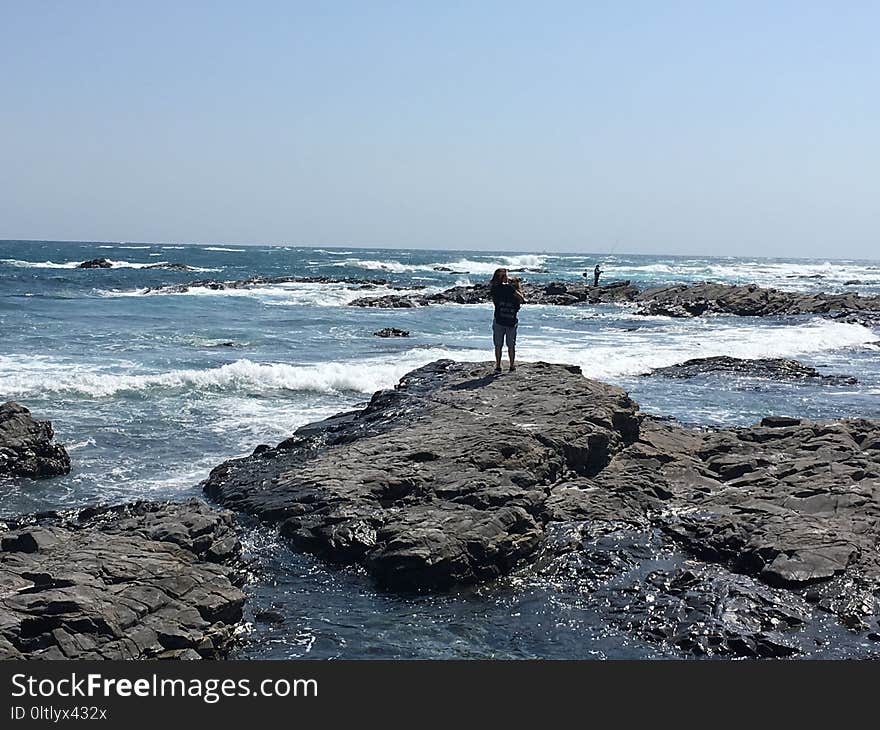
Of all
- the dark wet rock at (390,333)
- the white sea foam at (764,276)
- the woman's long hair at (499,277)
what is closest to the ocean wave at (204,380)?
the woman's long hair at (499,277)

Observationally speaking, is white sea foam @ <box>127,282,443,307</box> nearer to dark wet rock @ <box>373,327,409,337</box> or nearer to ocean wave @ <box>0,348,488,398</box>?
dark wet rock @ <box>373,327,409,337</box>

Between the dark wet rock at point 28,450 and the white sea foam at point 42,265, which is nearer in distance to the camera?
the dark wet rock at point 28,450

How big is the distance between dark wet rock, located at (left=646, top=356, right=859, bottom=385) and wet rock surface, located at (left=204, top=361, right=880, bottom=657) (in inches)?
334

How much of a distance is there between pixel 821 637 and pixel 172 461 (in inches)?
348

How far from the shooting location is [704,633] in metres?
6.67

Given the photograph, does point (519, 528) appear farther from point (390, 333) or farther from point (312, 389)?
point (390, 333)

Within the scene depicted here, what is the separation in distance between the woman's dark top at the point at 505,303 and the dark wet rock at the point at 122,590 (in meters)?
6.23

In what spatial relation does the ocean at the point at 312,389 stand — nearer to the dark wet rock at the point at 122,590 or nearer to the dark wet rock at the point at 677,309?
the dark wet rock at the point at 122,590

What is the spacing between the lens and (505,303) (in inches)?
514

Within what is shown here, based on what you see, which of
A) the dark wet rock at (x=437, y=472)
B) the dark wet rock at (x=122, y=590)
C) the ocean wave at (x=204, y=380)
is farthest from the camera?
the ocean wave at (x=204, y=380)

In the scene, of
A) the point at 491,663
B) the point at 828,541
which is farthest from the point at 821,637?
the point at 491,663

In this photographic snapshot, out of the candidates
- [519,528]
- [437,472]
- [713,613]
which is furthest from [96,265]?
[713,613]

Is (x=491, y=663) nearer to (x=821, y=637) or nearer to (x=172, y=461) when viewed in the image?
(x=821, y=637)

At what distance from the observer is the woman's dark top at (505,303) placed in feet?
42.5
